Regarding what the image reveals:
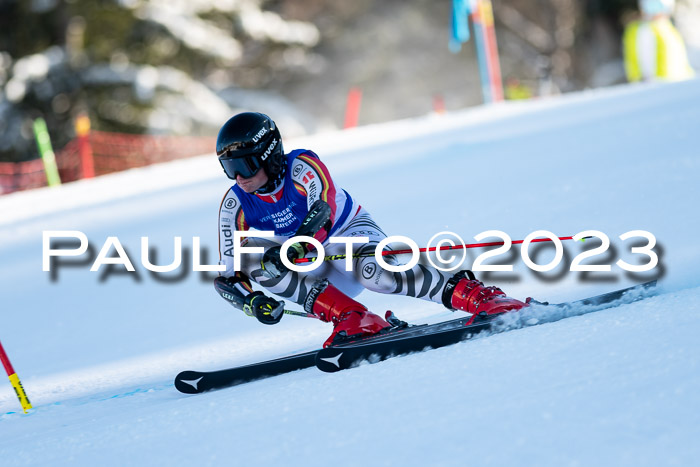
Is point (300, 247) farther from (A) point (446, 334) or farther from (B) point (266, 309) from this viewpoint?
(A) point (446, 334)

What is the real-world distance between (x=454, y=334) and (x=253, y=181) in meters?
1.07

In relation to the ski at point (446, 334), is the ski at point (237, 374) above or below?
below

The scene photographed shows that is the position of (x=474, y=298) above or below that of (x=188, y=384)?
above

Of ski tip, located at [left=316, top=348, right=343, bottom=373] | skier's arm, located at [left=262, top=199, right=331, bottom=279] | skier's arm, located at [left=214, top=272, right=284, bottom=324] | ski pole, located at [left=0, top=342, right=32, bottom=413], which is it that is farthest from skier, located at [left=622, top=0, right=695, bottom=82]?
A: ski pole, located at [left=0, top=342, right=32, bottom=413]

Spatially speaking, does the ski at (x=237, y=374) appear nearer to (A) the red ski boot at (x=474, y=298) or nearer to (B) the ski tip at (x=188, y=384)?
(B) the ski tip at (x=188, y=384)

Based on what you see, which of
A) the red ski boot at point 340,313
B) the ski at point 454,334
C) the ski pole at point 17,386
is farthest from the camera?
the ski pole at point 17,386

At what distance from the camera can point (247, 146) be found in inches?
129

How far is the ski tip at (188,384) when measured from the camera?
3178 millimetres

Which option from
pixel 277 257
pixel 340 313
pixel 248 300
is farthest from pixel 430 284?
pixel 248 300

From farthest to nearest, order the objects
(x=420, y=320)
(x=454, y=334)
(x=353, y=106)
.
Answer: (x=353, y=106), (x=420, y=320), (x=454, y=334)

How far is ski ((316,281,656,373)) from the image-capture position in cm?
289

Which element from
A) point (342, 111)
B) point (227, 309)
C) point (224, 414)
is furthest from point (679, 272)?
point (342, 111)

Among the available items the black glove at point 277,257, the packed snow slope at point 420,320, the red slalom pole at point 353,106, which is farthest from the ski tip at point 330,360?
the red slalom pole at point 353,106

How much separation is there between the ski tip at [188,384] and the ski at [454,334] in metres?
0.56
